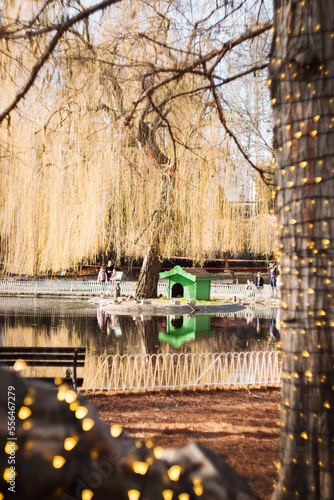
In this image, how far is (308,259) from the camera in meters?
2.43

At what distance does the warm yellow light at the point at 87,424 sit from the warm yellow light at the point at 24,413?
18 centimetres

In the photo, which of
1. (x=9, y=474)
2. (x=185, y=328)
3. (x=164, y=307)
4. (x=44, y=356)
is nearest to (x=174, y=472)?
(x=9, y=474)

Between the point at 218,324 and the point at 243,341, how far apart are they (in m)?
3.02

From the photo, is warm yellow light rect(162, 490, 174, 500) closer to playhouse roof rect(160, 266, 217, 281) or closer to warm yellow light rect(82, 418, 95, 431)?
warm yellow light rect(82, 418, 95, 431)

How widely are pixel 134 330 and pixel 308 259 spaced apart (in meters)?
11.3

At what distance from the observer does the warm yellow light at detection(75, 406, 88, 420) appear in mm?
1421

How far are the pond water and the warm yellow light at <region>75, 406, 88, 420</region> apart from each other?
8778mm

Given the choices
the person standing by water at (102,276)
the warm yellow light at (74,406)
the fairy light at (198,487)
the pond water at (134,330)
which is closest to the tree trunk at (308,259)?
the fairy light at (198,487)

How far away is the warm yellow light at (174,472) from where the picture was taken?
156cm

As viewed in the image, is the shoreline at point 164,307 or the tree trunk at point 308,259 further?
the shoreline at point 164,307

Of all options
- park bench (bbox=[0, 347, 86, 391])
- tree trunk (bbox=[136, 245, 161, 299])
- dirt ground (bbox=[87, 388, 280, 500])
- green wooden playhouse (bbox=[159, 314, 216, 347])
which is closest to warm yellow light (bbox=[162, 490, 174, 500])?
dirt ground (bbox=[87, 388, 280, 500])

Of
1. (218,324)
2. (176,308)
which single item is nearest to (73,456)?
(218,324)

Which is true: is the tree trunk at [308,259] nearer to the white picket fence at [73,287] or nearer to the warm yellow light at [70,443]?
the warm yellow light at [70,443]

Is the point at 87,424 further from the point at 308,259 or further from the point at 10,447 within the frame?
the point at 308,259
